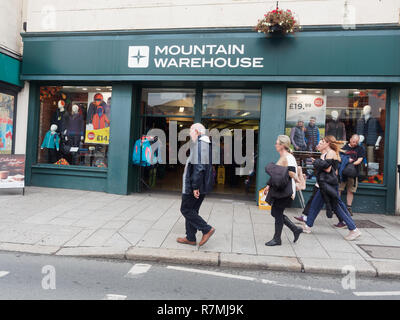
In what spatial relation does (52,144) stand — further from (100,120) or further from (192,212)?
(192,212)

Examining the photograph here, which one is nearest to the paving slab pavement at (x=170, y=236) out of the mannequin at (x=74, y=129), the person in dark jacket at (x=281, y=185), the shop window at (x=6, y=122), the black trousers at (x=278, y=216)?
the black trousers at (x=278, y=216)

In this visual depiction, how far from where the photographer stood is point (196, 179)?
4281 mm

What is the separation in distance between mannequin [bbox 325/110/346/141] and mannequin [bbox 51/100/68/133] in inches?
320

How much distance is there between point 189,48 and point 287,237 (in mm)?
5643

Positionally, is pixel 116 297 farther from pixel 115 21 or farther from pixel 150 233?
pixel 115 21

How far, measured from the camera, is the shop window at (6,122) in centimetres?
885

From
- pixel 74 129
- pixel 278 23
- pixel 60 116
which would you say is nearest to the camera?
pixel 278 23

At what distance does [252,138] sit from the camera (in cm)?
991

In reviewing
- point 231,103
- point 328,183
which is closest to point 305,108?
point 231,103

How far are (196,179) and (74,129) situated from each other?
263 inches

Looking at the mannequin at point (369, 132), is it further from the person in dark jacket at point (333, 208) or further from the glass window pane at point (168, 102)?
the glass window pane at point (168, 102)

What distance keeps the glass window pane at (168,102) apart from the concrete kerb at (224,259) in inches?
216

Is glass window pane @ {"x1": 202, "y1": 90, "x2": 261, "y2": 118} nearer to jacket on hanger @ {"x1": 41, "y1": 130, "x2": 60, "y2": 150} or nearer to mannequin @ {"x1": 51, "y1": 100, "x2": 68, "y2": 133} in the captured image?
mannequin @ {"x1": 51, "y1": 100, "x2": 68, "y2": 133}

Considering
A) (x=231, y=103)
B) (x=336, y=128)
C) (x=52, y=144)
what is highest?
(x=231, y=103)
